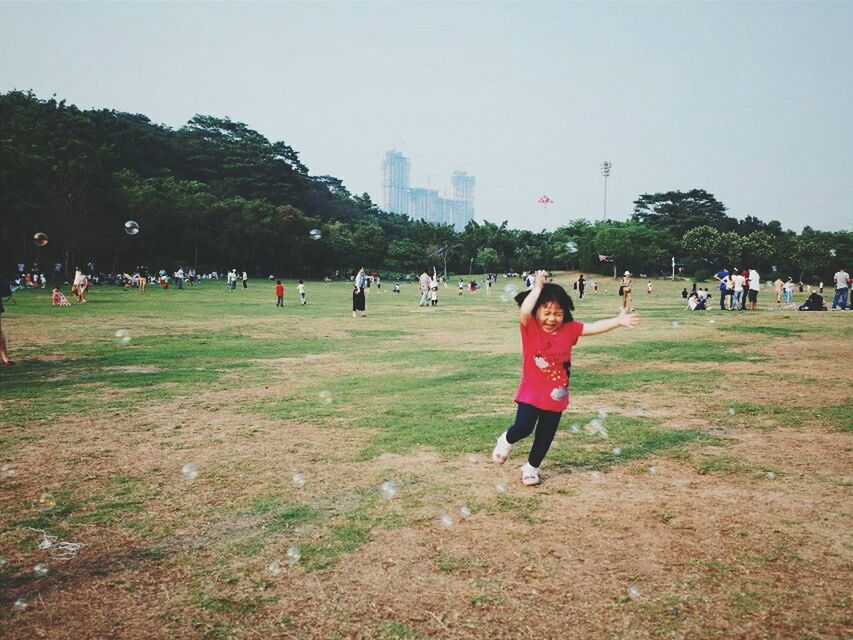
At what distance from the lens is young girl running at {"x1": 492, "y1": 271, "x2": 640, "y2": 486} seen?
516 cm

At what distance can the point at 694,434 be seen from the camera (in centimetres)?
685

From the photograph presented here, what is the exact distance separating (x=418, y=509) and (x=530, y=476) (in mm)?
1146

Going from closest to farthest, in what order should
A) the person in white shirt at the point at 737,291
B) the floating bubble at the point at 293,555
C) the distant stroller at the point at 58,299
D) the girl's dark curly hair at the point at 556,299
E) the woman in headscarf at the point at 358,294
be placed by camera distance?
1. the floating bubble at the point at 293,555
2. the girl's dark curly hair at the point at 556,299
3. the woman in headscarf at the point at 358,294
4. the person in white shirt at the point at 737,291
5. the distant stroller at the point at 58,299

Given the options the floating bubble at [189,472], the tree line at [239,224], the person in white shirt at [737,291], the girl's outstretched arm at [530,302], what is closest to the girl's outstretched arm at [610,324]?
the girl's outstretched arm at [530,302]

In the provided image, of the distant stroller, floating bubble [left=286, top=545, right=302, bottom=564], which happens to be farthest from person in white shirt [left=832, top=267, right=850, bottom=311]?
the distant stroller

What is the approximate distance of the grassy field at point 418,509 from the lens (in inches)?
131

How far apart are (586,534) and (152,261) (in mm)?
70639

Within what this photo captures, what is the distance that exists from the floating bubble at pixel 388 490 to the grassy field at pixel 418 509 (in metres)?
0.02

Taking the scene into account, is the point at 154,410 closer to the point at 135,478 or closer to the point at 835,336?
the point at 135,478

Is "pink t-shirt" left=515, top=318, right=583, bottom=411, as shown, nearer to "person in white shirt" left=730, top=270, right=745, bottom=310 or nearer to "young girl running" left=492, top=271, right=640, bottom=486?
"young girl running" left=492, top=271, right=640, bottom=486

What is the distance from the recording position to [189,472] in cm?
567

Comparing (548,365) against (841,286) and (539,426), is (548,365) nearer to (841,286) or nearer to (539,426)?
(539,426)

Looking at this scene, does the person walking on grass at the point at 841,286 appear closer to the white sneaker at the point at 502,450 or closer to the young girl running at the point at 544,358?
the young girl running at the point at 544,358

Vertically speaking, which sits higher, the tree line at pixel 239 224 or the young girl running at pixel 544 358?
the tree line at pixel 239 224
